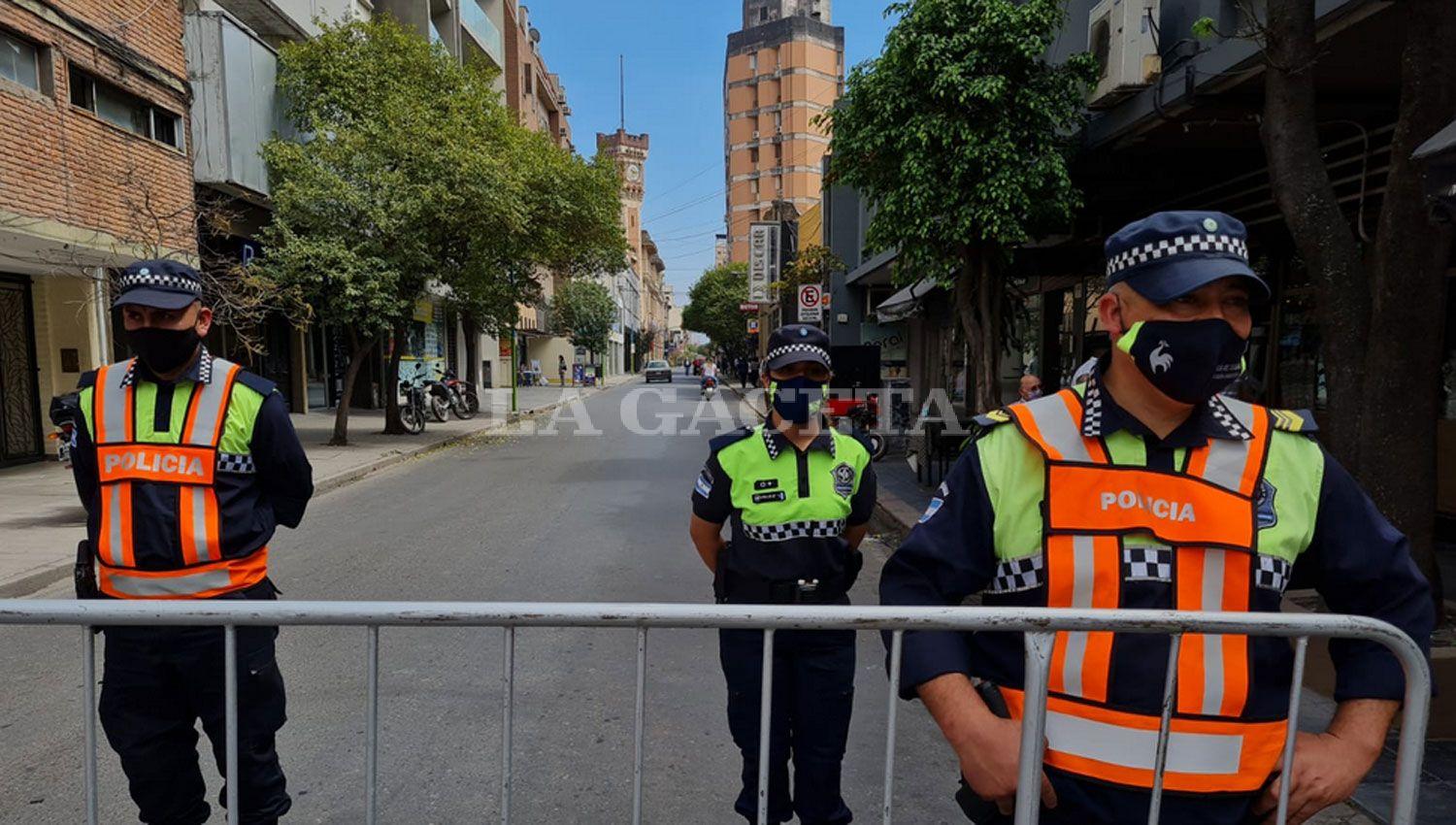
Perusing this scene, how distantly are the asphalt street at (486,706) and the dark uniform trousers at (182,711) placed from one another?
2.14ft

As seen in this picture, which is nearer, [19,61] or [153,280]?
[153,280]

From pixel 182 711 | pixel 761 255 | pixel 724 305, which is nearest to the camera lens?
pixel 182 711

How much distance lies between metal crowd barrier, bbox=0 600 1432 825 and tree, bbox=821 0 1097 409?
6.22 meters

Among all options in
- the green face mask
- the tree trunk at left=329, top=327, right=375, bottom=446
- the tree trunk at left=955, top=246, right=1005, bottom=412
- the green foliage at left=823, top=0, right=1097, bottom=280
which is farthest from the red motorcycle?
the green face mask

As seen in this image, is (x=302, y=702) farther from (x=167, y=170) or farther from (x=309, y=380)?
(x=309, y=380)

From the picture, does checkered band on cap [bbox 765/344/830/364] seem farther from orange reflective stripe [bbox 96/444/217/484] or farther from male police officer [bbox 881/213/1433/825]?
orange reflective stripe [bbox 96/444/217/484]

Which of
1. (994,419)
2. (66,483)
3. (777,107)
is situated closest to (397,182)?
(66,483)

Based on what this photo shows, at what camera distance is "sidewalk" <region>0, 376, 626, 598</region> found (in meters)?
6.12

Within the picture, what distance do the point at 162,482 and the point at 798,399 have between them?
201 centimetres

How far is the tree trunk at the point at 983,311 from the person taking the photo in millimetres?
8305

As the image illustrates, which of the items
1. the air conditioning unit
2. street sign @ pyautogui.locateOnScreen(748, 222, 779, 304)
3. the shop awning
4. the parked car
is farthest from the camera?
the parked car

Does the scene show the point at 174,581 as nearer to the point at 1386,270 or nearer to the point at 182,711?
the point at 182,711

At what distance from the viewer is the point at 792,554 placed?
2.69 meters

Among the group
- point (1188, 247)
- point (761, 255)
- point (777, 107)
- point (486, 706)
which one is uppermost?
point (777, 107)
